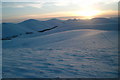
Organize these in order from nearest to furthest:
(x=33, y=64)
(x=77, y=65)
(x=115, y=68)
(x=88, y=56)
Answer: (x=115, y=68) → (x=77, y=65) → (x=33, y=64) → (x=88, y=56)

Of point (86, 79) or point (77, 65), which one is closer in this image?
point (86, 79)

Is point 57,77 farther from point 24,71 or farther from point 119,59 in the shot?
point 119,59

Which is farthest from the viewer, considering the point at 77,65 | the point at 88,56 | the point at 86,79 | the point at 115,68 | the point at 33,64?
the point at 88,56

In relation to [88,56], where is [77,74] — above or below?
below

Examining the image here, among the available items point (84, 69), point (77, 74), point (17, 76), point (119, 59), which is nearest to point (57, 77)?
point (77, 74)

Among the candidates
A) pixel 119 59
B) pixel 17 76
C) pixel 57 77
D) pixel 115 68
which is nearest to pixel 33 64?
pixel 17 76

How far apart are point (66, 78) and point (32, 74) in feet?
3.54

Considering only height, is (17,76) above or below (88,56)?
below

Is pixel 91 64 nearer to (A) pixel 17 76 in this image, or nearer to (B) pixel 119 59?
(B) pixel 119 59

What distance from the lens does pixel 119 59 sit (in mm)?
4422

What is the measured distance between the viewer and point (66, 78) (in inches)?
133

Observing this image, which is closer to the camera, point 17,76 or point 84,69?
point 17,76

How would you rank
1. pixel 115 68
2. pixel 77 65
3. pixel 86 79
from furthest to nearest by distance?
1. pixel 77 65
2. pixel 115 68
3. pixel 86 79

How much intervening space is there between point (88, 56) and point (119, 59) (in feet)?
3.84
